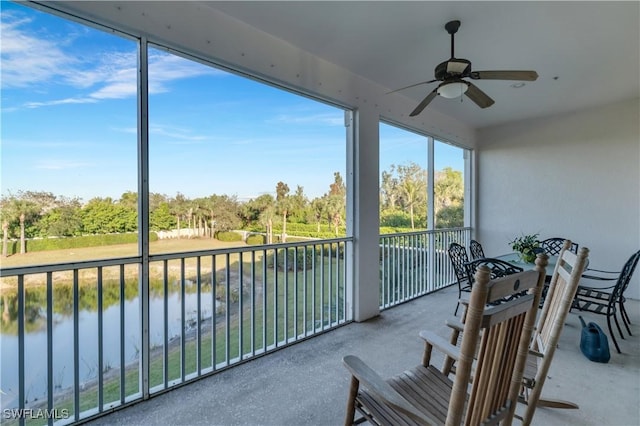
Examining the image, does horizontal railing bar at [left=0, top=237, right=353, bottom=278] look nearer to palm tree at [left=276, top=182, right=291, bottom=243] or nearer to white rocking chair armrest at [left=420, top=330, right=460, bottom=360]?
palm tree at [left=276, top=182, right=291, bottom=243]

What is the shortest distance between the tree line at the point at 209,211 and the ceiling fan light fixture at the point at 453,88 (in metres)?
1.32

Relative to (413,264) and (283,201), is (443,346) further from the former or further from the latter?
(413,264)

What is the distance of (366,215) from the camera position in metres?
3.40

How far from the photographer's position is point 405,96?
3.92 m

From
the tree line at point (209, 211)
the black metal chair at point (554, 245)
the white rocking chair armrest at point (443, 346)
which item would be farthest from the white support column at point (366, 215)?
the black metal chair at point (554, 245)

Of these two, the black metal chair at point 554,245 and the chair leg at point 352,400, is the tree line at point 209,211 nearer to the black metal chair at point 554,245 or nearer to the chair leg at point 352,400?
the chair leg at point 352,400

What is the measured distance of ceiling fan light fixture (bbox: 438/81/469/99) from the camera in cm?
244

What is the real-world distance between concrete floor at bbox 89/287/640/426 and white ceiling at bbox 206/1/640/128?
274cm

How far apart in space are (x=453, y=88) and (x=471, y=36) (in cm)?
56

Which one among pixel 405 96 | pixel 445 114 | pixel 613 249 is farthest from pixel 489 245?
pixel 405 96

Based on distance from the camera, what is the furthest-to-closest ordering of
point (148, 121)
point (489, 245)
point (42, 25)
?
point (489, 245) < point (148, 121) < point (42, 25)

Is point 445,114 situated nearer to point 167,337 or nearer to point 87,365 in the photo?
point 167,337

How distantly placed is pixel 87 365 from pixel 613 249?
245 inches

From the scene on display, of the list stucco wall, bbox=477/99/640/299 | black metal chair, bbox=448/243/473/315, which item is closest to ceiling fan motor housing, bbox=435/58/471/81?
black metal chair, bbox=448/243/473/315
